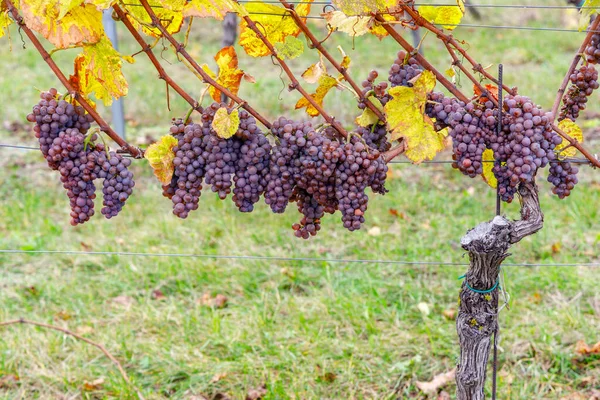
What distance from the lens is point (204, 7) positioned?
129 cm

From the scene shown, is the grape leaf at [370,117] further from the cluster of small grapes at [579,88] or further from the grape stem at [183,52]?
the cluster of small grapes at [579,88]

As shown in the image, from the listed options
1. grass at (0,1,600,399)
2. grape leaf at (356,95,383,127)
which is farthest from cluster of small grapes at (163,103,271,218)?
grass at (0,1,600,399)

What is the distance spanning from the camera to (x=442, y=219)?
3.61 metres

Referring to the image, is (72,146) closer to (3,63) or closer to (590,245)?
(590,245)

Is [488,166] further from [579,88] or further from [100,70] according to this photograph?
[100,70]

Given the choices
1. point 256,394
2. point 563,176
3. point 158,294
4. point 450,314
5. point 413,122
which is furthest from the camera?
point 158,294

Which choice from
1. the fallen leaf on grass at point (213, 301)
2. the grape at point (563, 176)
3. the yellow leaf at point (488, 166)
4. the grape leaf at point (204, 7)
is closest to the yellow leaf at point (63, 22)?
the grape leaf at point (204, 7)

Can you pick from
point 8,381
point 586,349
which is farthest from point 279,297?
point 586,349

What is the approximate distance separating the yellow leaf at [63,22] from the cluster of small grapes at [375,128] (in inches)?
22.7

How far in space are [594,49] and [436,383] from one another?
1.29 metres

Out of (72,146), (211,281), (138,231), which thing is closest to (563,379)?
(211,281)

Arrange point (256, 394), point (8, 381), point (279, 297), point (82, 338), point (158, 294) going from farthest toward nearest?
point (158, 294), point (279, 297), point (82, 338), point (8, 381), point (256, 394)

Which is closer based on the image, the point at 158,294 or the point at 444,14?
the point at 444,14

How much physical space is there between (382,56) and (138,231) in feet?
13.0
